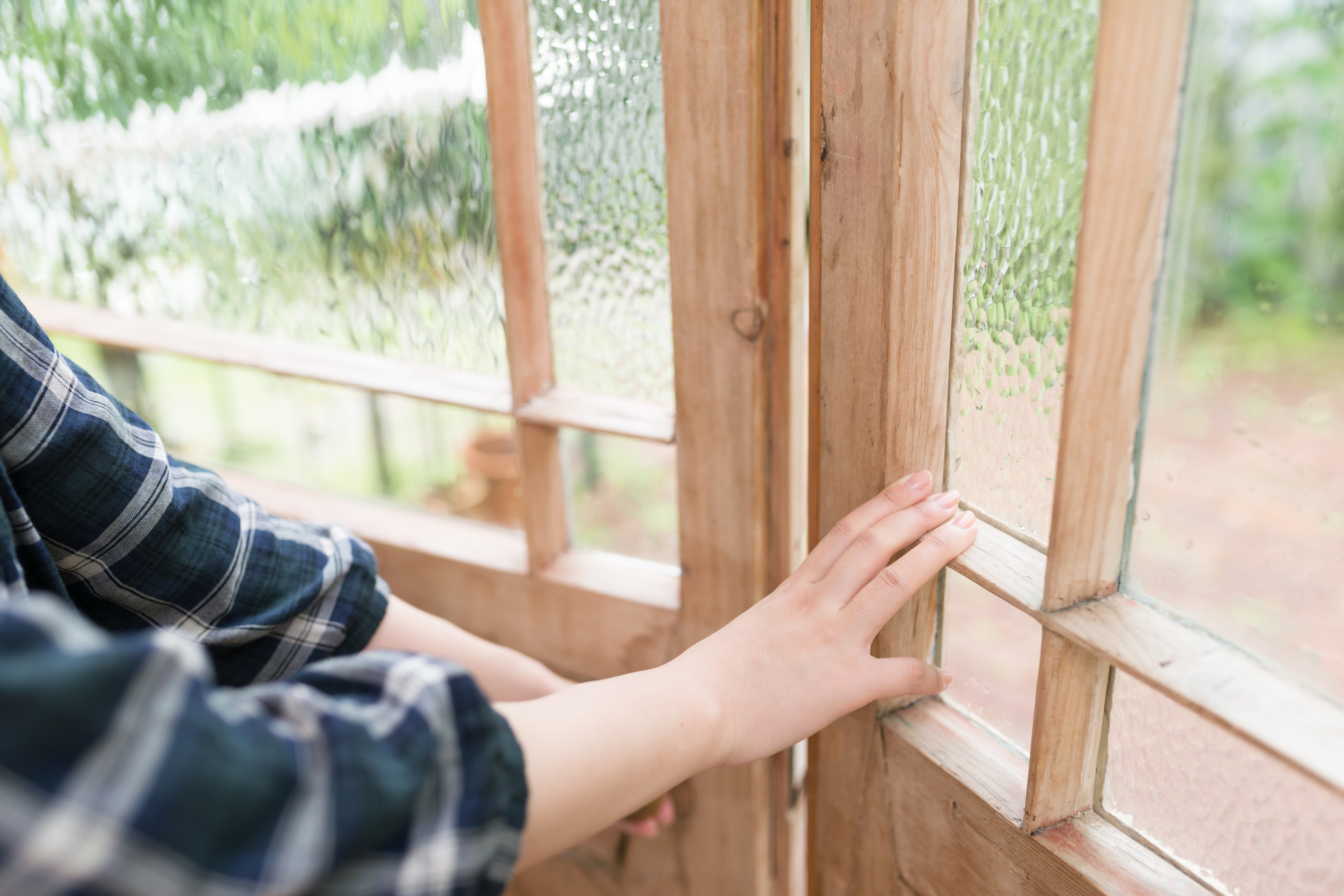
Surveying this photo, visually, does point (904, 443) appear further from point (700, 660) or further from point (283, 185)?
point (283, 185)

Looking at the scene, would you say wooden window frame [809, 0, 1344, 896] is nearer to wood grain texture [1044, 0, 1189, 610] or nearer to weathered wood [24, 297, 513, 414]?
wood grain texture [1044, 0, 1189, 610]

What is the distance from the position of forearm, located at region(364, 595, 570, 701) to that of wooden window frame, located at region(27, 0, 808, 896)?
0.12m

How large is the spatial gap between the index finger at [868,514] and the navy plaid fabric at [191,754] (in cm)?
29

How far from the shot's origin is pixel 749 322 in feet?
2.52

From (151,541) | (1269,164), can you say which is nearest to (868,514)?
(1269,164)

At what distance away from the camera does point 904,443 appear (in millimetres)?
679

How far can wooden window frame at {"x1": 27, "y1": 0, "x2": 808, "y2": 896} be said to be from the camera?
2.37 feet

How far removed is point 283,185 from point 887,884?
98cm

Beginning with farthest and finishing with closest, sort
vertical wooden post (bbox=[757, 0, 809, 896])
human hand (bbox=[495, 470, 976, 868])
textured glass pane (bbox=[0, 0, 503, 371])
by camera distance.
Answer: textured glass pane (bbox=[0, 0, 503, 371])
vertical wooden post (bbox=[757, 0, 809, 896])
human hand (bbox=[495, 470, 976, 868])

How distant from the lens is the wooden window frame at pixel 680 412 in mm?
722

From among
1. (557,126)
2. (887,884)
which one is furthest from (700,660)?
(557,126)

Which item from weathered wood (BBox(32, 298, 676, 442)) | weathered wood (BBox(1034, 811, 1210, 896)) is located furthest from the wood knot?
weathered wood (BBox(1034, 811, 1210, 896))

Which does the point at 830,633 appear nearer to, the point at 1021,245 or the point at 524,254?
the point at 1021,245

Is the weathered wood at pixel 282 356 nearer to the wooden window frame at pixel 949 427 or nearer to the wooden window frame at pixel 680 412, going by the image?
the wooden window frame at pixel 680 412
